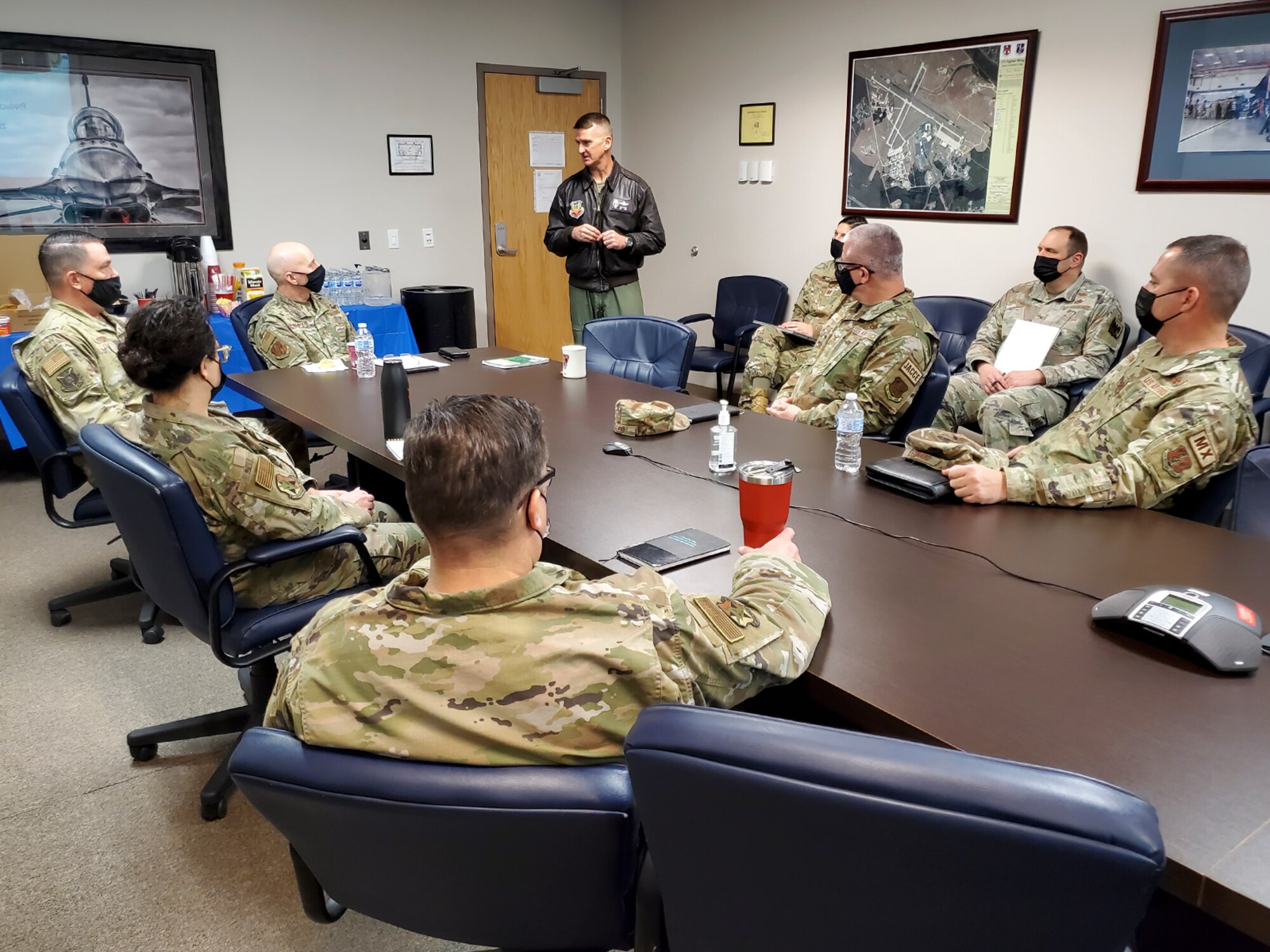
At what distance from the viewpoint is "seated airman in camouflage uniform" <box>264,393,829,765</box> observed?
0.99m

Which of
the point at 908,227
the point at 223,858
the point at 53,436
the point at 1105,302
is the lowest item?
the point at 223,858

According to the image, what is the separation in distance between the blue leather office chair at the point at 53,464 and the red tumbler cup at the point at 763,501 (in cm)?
199

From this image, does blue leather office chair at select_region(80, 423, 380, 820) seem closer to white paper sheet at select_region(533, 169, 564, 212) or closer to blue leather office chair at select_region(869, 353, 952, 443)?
blue leather office chair at select_region(869, 353, 952, 443)

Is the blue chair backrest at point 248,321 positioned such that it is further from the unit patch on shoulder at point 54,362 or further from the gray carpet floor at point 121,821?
the gray carpet floor at point 121,821

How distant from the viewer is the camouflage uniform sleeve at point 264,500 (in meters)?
1.97

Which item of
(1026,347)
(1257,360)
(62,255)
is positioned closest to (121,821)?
(62,255)

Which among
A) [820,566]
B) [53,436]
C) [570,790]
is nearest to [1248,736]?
[820,566]

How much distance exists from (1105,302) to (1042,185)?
0.76m

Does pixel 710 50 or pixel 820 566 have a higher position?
pixel 710 50

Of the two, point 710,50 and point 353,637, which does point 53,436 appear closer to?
point 353,637

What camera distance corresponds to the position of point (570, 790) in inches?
34.8

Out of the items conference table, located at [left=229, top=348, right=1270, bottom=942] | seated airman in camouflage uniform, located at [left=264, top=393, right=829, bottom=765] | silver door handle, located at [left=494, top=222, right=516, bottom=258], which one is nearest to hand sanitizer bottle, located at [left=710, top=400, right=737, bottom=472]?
conference table, located at [left=229, top=348, right=1270, bottom=942]

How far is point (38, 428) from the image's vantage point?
2.81 meters

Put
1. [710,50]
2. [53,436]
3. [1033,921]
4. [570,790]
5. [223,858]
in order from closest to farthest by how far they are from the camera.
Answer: [1033,921] < [570,790] < [223,858] < [53,436] < [710,50]
